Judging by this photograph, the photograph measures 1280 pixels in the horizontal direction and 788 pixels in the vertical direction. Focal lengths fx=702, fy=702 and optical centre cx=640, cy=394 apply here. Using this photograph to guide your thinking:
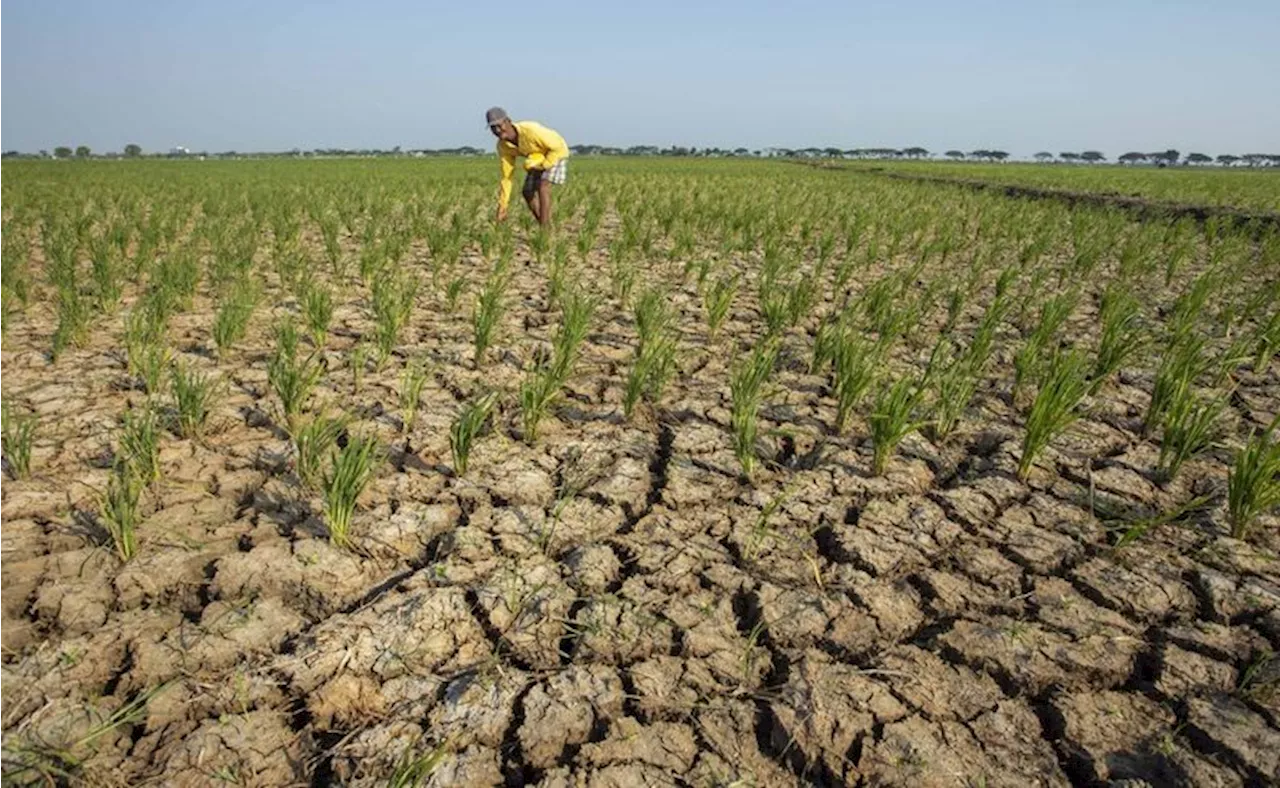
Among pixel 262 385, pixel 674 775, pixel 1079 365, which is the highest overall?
pixel 1079 365

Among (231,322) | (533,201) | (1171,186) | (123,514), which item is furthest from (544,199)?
(1171,186)

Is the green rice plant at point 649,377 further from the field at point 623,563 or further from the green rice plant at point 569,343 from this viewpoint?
the green rice plant at point 569,343

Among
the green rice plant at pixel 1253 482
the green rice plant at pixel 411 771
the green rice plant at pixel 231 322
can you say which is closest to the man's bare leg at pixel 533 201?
the green rice plant at pixel 231 322

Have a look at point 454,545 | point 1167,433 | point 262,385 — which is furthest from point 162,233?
point 1167,433

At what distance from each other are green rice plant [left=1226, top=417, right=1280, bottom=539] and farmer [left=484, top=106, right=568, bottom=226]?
5.18 metres

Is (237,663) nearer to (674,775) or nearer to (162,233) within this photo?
(674,775)

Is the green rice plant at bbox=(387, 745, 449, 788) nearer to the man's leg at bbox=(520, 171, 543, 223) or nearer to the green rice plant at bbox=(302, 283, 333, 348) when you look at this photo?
the green rice plant at bbox=(302, 283, 333, 348)

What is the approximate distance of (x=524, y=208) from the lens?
30.4 feet

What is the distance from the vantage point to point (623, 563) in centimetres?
188

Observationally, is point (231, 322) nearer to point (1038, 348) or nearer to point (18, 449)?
point (18, 449)

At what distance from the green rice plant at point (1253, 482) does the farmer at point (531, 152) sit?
17.0 feet

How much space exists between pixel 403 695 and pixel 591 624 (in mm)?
427

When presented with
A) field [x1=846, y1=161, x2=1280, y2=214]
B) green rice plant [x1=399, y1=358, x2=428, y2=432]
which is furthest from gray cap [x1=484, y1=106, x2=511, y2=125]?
field [x1=846, y1=161, x2=1280, y2=214]

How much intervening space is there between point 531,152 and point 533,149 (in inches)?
1.3
